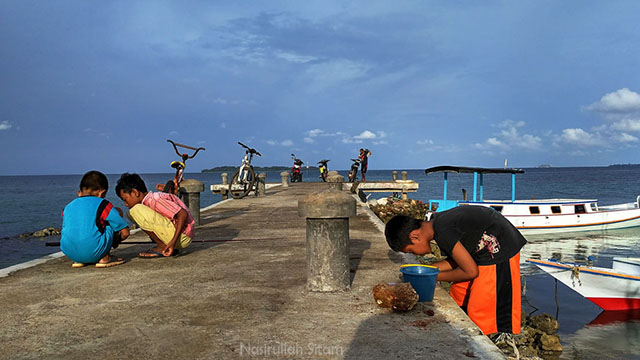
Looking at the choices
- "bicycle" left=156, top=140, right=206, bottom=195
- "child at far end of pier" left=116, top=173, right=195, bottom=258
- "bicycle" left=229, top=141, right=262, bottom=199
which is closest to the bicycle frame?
"bicycle" left=229, top=141, right=262, bottom=199

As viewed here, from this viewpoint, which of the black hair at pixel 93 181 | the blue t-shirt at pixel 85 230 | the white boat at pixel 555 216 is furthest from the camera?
the white boat at pixel 555 216

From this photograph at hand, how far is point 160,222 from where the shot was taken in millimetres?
6172

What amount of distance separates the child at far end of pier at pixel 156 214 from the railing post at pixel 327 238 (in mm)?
2521

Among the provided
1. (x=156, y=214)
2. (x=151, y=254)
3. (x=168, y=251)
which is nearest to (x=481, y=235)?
(x=156, y=214)

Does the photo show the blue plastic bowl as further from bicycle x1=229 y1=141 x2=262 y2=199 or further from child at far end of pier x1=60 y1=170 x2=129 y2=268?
bicycle x1=229 y1=141 x2=262 y2=199

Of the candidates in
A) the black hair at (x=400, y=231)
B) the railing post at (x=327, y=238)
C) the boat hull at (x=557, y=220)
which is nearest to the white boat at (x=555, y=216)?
the boat hull at (x=557, y=220)

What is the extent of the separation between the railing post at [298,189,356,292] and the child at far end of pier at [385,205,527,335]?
0.76 m

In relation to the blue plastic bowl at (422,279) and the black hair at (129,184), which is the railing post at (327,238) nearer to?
the blue plastic bowl at (422,279)

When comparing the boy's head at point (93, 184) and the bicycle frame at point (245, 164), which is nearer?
the boy's head at point (93, 184)

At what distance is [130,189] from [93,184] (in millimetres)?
483

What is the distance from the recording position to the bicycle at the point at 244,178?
55.9ft

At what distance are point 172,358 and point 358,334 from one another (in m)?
1.43

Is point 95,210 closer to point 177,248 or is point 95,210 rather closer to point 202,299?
point 177,248

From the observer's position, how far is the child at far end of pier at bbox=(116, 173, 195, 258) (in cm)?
604
